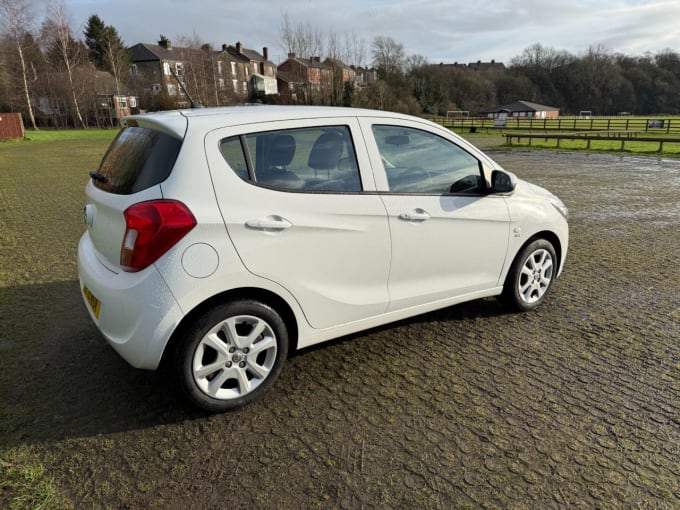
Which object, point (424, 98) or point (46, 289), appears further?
point (424, 98)

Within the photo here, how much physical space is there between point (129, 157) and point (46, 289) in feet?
9.59

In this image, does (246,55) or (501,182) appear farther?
(246,55)

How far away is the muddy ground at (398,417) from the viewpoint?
92.1 inches

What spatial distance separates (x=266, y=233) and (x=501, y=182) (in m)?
2.04

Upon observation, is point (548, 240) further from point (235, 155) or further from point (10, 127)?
point (10, 127)

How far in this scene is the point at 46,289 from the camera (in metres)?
5.09

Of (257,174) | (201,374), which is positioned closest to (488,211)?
(257,174)

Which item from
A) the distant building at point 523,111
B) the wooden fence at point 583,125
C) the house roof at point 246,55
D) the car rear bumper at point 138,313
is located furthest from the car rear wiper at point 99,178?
the distant building at point 523,111

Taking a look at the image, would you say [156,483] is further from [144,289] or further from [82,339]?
[82,339]

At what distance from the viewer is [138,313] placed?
2611 millimetres

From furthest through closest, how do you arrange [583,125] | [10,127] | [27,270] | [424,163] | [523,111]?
[523,111]
[583,125]
[10,127]
[27,270]
[424,163]

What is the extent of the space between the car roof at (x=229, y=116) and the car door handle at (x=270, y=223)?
0.61m

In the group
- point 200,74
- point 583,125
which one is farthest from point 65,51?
point 583,125

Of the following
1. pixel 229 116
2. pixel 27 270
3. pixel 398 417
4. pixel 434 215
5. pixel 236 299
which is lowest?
pixel 398 417
